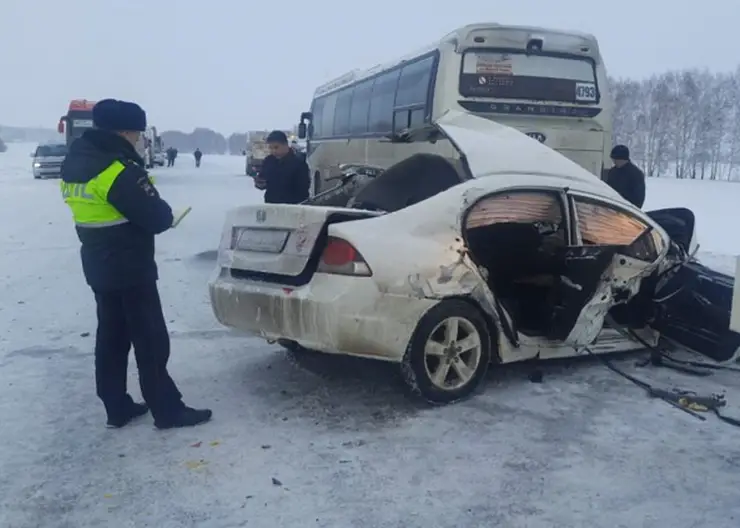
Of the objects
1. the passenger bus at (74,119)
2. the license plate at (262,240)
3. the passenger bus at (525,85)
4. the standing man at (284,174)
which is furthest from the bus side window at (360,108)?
the passenger bus at (74,119)

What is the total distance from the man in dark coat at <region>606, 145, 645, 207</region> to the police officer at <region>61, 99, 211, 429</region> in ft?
21.3

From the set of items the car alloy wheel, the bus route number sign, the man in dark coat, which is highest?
the bus route number sign

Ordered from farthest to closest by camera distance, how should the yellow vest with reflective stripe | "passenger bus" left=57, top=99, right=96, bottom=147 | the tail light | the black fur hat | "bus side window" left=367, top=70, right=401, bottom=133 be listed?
"passenger bus" left=57, top=99, right=96, bottom=147
"bus side window" left=367, top=70, right=401, bottom=133
the tail light
the black fur hat
the yellow vest with reflective stripe

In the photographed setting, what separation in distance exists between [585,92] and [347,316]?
7.48 metres

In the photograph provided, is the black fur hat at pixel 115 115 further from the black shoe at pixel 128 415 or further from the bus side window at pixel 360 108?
the bus side window at pixel 360 108

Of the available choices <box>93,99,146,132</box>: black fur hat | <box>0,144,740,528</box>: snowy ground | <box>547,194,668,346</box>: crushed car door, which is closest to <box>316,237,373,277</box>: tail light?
<box>0,144,740,528</box>: snowy ground

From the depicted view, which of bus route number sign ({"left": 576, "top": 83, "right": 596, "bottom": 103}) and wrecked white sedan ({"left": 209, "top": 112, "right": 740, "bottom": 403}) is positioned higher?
bus route number sign ({"left": 576, "top": 83, "right": 596, "bottom": 103})

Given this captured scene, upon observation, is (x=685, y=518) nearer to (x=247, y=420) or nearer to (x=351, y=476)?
(x=351, y=476)

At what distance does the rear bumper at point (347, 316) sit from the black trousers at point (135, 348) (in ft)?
2.51

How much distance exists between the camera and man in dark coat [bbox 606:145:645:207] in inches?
373

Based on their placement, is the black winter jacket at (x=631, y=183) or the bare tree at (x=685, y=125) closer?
the black winter jacket at (x=631, y=183)

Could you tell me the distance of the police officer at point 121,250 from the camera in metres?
4.27

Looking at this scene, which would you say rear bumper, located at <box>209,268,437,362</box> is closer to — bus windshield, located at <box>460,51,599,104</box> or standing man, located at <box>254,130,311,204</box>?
standing man, located at <box>254,130,311,204</box>

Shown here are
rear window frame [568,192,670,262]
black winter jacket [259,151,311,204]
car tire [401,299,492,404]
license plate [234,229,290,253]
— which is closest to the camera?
car tire [401,299,492,404]
